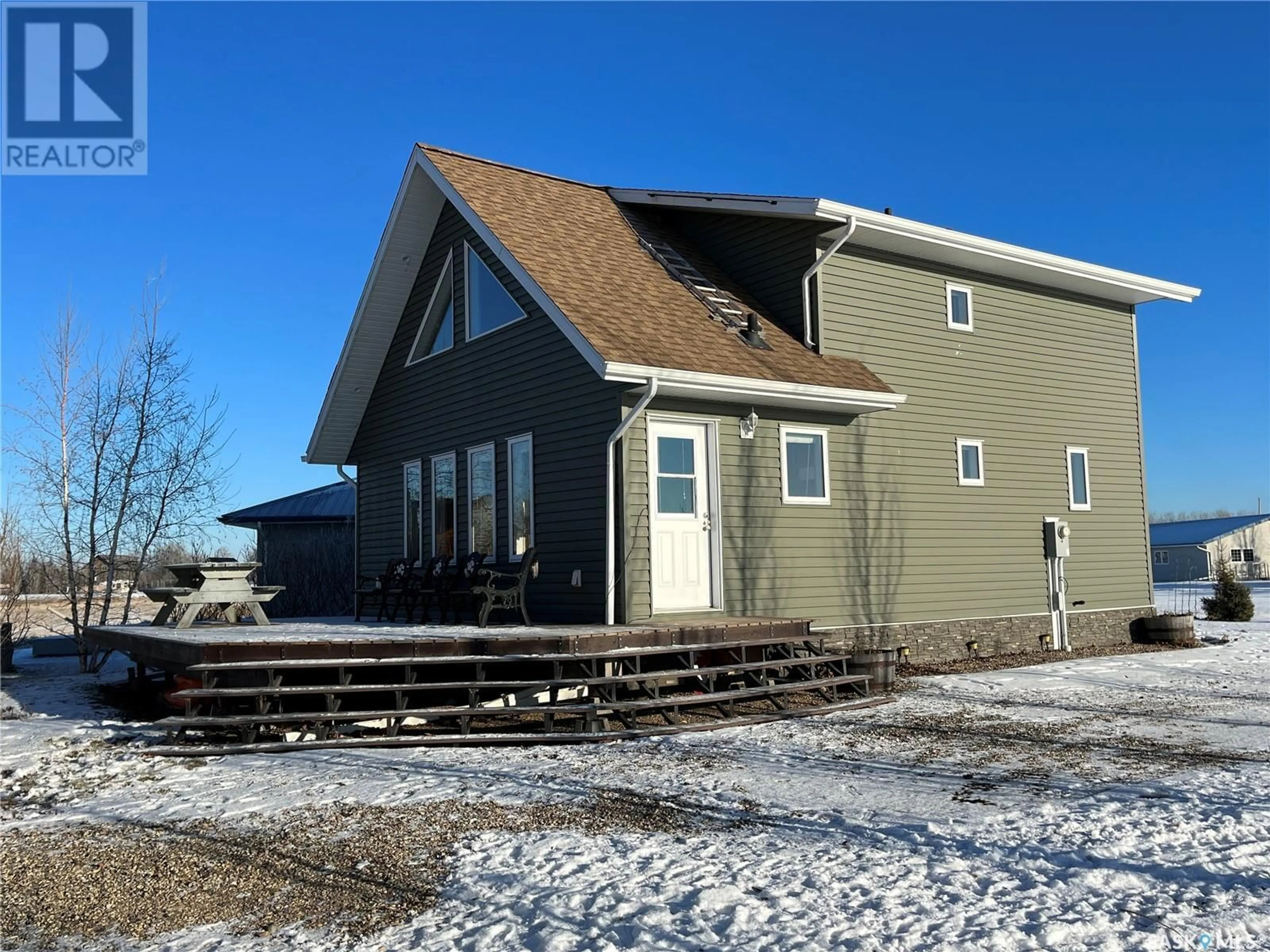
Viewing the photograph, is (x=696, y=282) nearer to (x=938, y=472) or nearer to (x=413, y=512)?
(x=938, y=472)

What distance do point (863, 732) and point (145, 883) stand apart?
5548 millimetres

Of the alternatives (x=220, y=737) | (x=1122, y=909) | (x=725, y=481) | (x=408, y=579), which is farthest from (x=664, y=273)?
(x=1122, y=909)

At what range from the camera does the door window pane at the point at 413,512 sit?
48.0 ft

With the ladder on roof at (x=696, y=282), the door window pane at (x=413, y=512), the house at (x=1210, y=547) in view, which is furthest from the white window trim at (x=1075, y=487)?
the house at (x=1210, y=547)

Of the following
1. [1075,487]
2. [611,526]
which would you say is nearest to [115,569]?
[611,526]

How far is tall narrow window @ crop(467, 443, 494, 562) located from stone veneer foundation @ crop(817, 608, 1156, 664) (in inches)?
164

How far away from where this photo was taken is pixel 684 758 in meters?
7.59

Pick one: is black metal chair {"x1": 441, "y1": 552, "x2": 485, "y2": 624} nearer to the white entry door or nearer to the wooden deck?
the wooden deck

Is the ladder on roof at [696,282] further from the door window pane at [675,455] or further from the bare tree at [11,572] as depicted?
the bare tree at [11,572]

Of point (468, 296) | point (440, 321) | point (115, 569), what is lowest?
point (115, 569)

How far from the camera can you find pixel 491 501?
12773mm

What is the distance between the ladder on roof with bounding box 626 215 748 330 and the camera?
12.5 meters

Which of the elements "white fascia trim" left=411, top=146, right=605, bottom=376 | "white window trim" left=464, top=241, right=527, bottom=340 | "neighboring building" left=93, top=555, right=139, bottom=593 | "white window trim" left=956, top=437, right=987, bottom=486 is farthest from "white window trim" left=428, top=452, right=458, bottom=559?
"white window trim" left=956, top=437, right=987, bottom=486

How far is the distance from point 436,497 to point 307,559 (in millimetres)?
8277
